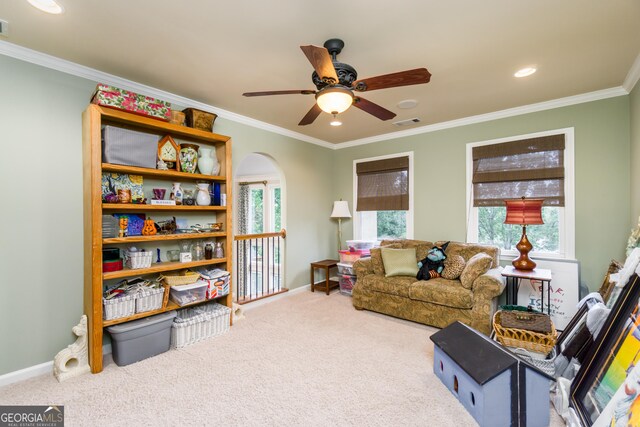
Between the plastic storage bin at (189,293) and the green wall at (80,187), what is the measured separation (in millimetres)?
781

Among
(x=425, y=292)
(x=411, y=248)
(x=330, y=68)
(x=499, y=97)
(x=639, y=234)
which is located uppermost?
(x=499, y=97)

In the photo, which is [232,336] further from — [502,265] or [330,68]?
[502,265]

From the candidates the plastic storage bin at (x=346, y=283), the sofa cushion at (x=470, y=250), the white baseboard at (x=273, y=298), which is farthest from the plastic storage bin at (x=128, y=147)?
the sofa cushion at (x=470, y=250)

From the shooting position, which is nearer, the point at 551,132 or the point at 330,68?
the point at 330,68

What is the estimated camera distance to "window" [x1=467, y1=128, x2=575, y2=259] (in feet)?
11.0

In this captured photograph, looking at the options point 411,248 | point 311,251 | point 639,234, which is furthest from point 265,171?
point 639,234

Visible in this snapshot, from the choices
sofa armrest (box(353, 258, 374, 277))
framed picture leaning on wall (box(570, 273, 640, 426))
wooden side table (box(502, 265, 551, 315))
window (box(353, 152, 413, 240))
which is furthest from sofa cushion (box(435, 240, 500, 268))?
framed picture leaning on wall (box(570, 273, 640, 426))

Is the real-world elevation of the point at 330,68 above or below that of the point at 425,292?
above

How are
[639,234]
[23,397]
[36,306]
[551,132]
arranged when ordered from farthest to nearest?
[551,132]
[639,234]
[36,306]
[23,397]

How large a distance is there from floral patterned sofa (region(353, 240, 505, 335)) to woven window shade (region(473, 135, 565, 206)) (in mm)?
782

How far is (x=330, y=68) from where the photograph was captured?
5.84 ft

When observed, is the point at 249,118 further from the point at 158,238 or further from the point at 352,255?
the point at 352,255

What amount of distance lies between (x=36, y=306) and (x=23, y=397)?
68 centimetres

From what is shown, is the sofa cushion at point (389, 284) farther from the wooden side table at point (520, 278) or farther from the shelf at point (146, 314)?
the shelf at point (146, 314)
